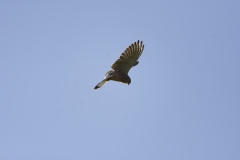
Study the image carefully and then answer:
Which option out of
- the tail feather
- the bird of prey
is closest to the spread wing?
the bird of prey

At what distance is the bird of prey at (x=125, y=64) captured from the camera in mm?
25906

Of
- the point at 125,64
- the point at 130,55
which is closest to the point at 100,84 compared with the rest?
the point at 125,64

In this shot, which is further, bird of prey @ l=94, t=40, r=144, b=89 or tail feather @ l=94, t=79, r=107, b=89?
tail feather @ l=94, t=79, r=107, b=89

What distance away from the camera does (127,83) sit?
26844 millimetres

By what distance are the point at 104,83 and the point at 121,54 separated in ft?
5.54

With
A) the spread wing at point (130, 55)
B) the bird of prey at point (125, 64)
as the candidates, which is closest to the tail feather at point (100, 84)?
the bird of prey at point (125, 64)

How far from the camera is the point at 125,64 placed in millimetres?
26250

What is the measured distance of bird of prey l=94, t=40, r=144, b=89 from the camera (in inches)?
1020

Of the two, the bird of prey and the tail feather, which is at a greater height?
the bird of prey

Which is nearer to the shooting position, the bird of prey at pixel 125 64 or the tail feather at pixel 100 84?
the bird of prey at pixel 125 64

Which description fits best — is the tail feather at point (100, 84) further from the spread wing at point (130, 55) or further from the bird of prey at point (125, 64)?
the spread wing at point (130, 55)

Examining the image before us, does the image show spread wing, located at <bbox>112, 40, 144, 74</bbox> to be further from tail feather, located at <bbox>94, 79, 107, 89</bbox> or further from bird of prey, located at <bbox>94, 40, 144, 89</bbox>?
tail feather, located at <bbox>94, 79, 107, 89</bbox>

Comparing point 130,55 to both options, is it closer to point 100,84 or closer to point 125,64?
point 125,64

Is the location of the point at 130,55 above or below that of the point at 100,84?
above
